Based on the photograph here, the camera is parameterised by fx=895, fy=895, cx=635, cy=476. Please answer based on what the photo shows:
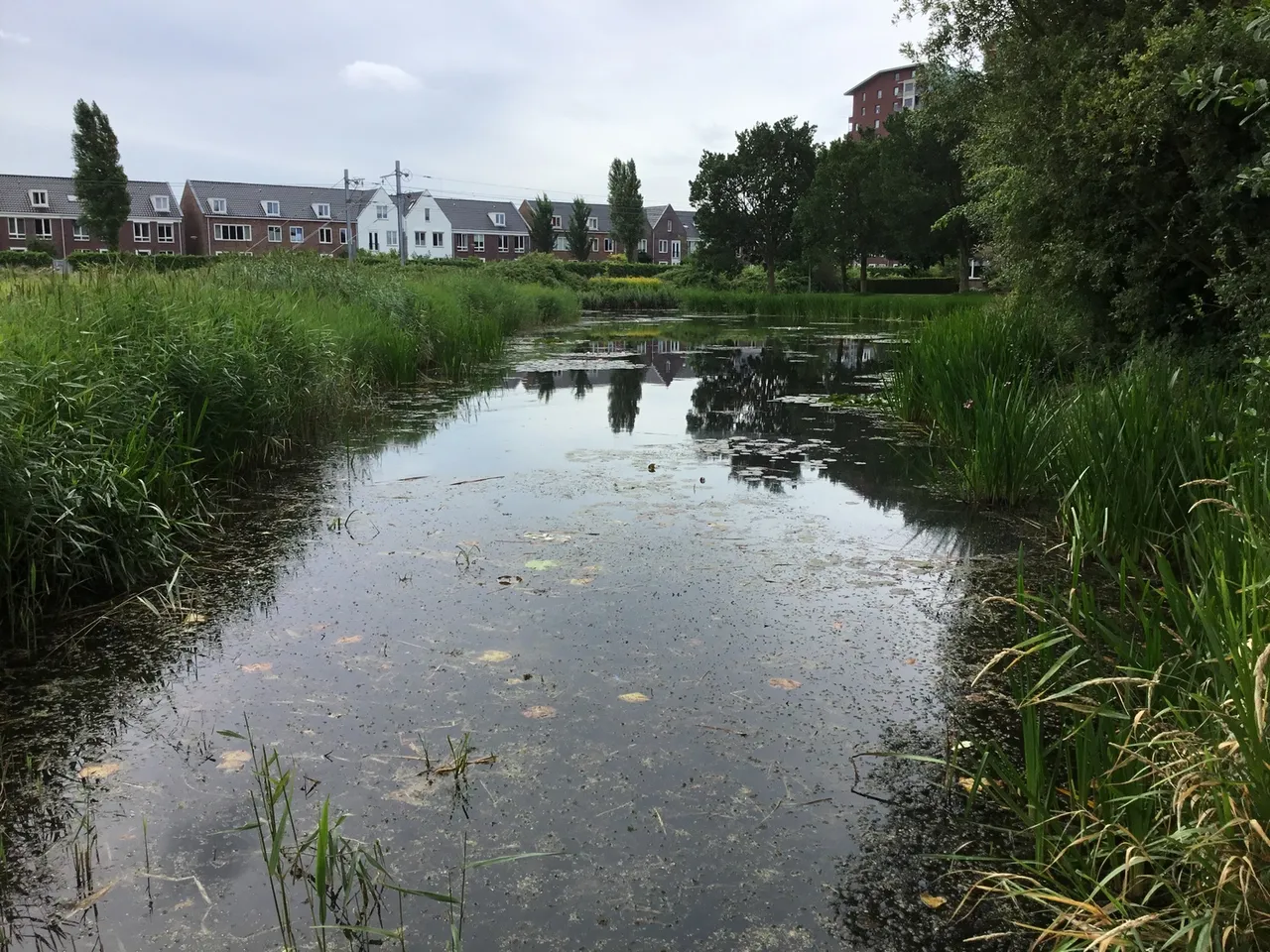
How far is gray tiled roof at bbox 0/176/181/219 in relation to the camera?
164 feet

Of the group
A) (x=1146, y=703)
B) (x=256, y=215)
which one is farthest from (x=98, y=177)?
(x=1146, y=703)

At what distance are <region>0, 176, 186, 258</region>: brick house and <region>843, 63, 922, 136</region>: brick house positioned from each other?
47746 millimetres

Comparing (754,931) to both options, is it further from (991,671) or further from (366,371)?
(366,371)

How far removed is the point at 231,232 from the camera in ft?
186

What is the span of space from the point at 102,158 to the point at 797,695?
5308 cm

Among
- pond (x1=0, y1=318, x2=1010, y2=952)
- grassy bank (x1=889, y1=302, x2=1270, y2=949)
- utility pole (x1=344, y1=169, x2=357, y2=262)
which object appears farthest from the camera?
utility pole (x1=344, y1=169, x2=357, y2=262)

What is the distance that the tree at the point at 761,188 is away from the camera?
41.8m

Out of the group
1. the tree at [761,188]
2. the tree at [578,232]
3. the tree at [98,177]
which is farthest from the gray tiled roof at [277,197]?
the tree at [761,188]

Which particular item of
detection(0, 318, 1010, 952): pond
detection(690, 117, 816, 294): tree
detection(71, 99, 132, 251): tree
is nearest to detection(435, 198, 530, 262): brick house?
detection(71, 99, 132, 251): tree

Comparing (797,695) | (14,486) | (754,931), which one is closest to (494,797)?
(754,931)

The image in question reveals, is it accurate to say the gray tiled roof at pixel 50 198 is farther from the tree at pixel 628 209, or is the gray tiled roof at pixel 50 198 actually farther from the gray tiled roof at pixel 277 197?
the tree at pixel 628 209

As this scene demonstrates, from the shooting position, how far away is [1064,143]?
6766 mm

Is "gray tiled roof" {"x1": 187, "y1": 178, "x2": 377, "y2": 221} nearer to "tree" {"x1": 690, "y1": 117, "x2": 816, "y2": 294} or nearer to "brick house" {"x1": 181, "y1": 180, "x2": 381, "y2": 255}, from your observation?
"brick house" {"x1": 181, "y1": 180, "x2": 381, "y2": 255}

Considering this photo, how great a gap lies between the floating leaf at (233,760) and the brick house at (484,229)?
2503 inches
